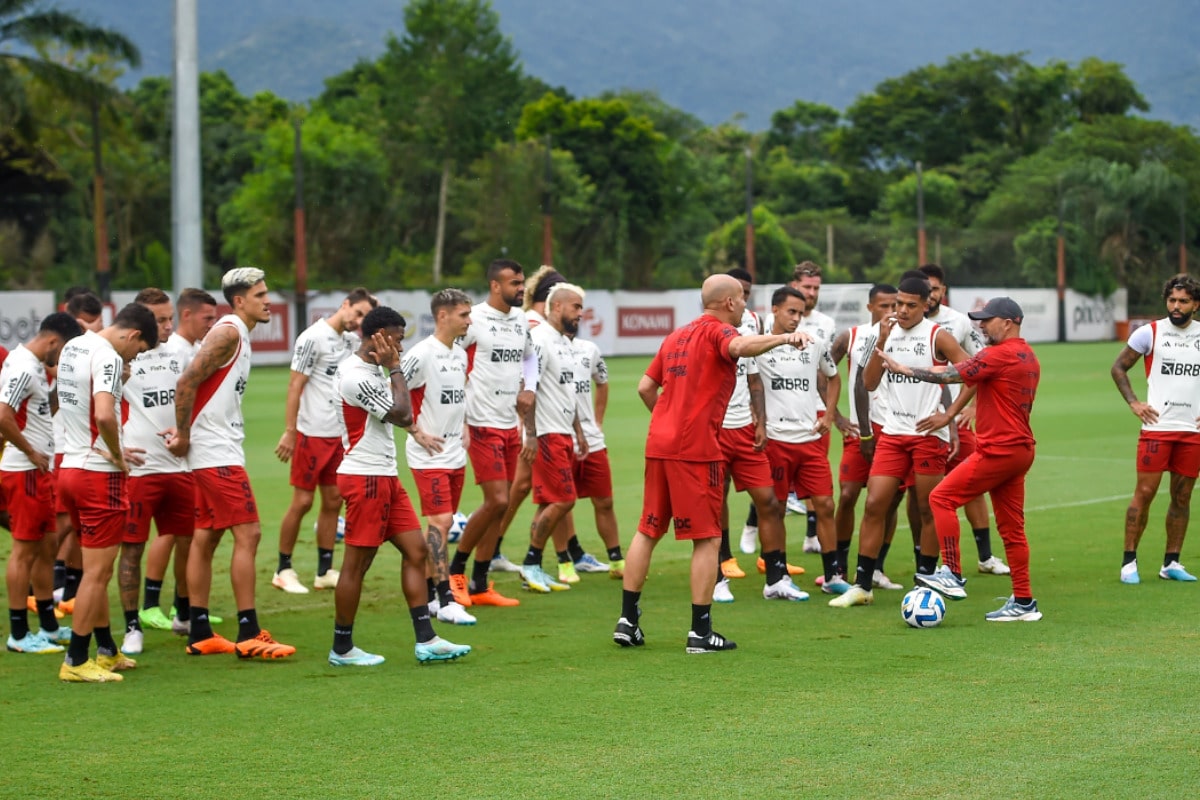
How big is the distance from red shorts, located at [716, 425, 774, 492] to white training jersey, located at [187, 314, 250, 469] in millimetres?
3497

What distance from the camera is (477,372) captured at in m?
11.0

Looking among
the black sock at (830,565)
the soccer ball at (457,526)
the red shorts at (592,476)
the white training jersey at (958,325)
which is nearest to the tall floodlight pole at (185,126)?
the soccer ball at (457,526)

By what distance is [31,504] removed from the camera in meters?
9.37

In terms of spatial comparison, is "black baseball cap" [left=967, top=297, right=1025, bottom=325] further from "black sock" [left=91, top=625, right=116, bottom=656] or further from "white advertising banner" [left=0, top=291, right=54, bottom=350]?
"white advertising banner" [left=0, top=291, right=54, bottom=350]

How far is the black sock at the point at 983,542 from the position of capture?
37.4ft

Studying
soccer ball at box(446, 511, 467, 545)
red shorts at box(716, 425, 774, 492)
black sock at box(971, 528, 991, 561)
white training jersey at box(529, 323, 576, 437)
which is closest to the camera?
red shorts at box(716, 425, 774, 492)

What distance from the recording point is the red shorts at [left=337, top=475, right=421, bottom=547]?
8562 millimetres

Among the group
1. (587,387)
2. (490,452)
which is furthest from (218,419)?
(587,387)

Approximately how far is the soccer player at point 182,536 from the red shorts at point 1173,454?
683 cm

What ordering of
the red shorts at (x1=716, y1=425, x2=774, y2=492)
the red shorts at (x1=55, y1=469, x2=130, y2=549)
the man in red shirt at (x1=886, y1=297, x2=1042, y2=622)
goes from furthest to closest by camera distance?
the red shorts at (x1=716, y1=425, x2=774, y2=492) < the man in red shirt at (x1=886, y1=297, x2=1042, y2=622) < the red shorts at (x1=55, y1=469, x2=130, y2=549)

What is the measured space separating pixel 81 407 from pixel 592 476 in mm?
4388

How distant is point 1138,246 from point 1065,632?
78.3 m

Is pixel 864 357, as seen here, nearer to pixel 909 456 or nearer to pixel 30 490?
pixel 909 456

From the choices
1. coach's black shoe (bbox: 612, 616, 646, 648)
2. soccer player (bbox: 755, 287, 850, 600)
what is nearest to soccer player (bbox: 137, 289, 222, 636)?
coach's black shoe (bbox: 612, 616, 646, 648)
